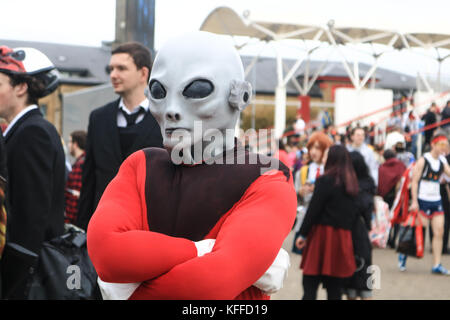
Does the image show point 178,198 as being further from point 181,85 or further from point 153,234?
point 181,85

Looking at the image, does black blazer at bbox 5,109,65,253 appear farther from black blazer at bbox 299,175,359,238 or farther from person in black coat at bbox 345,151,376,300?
person in black coat at bbox 345,151,376,300

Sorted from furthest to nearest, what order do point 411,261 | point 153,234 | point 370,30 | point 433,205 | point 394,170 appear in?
point 370,30, point 394,170, point 411,261, point 433,205, point 153,234

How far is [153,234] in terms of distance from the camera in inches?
70.6

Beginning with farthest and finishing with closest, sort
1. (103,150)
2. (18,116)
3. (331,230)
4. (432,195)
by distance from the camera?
1. (432,195)
2. (331,230)
3. (103,150)
4. (18,116)

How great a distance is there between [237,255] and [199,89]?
0.54 meters

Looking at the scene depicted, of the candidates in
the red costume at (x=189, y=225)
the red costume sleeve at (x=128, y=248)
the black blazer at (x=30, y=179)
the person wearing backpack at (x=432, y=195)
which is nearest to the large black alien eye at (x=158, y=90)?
the red costume at (x=189, y=225)

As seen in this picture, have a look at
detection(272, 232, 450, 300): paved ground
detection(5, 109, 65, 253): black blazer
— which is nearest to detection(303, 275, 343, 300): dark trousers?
detection(272, 232, 450, 300): paved ground

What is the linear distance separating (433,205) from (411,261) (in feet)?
4.28

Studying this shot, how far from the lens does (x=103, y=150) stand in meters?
3.59

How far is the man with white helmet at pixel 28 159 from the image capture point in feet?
10.3

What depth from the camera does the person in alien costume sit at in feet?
5.76

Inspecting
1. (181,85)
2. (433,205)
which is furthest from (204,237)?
(433,205)

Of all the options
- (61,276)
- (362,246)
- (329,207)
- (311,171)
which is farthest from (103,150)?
(311,171)

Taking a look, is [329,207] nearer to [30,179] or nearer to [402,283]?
[402,283]
